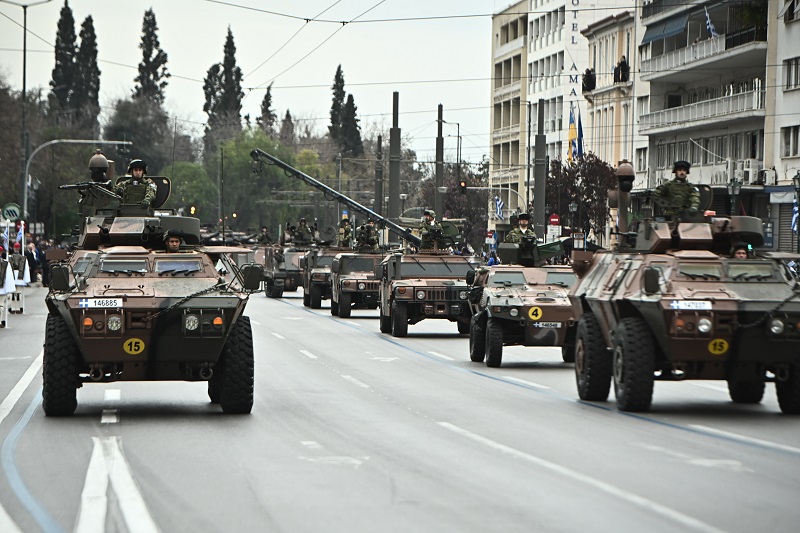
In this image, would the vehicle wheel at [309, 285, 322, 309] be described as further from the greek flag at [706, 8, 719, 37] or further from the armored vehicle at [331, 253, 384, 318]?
the greek flag at [706, 8, 719, 37]

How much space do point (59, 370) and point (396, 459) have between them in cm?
449

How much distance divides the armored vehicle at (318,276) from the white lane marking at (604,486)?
3169cm

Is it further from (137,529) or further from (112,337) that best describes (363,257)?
(137,529)

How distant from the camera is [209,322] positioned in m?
15.4

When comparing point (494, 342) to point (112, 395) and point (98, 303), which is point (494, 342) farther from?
point (98, 303)

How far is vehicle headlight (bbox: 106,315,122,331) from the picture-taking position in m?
15.3

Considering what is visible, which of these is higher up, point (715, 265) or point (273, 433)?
point (715, 265)

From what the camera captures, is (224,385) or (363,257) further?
(363,257)

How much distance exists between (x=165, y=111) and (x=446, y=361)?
113 m

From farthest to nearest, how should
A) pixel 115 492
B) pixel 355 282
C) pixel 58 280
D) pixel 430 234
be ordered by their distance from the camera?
pixel 355 282 → pixel 430 234 → pixel 58 280 → pixel 115 492

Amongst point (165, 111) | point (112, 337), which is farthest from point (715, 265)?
point (165, 111)

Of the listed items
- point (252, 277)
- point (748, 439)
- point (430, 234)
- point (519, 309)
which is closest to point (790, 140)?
point (430, 234)

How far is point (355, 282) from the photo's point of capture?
132 feet

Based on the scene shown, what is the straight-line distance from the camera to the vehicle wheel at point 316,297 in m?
46.1
